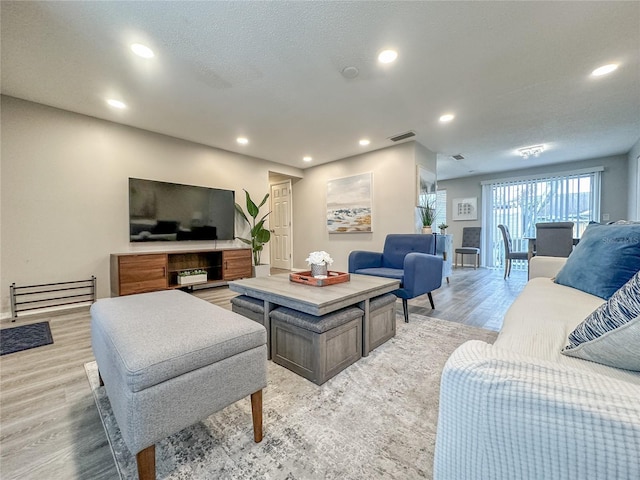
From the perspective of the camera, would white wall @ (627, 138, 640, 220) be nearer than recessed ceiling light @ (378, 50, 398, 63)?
No

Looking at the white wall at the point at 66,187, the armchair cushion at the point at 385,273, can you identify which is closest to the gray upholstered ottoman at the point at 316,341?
Answer: the armchair cushion at the point at 385,273

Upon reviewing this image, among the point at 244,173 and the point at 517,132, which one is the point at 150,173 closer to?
the point at 244,173

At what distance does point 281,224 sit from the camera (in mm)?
6621

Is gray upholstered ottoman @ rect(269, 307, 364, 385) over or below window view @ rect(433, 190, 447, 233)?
below

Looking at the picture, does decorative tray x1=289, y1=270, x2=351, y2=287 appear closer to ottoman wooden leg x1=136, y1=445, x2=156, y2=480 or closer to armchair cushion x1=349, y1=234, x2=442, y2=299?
armchair cushion x1=349, y1=234, x2=442, y2=299

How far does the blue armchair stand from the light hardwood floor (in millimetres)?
475

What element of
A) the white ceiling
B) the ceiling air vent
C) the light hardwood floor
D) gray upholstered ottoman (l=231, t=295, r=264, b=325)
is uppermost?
the ceiling air vent

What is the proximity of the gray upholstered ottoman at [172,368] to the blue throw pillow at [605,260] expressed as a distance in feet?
5.99

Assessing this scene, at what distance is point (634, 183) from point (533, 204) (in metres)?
1.61

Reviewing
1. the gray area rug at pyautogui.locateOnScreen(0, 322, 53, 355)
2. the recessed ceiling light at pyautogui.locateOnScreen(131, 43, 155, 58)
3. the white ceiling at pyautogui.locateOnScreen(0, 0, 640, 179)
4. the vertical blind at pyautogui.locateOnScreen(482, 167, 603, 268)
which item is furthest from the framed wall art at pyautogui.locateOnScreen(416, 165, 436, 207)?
the gray area rug at pyautogui.locateOnScreen(0, 322, 53, 355)

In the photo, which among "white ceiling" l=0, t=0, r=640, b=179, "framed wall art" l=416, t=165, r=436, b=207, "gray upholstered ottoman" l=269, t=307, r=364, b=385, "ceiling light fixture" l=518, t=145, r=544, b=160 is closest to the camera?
"gray upholstered ottoman" l=269, t=307, r=364, b=385

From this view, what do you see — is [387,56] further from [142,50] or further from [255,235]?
[255,235]

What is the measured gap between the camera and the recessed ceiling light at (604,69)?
2411 mm

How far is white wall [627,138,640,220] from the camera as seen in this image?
4.23 m
